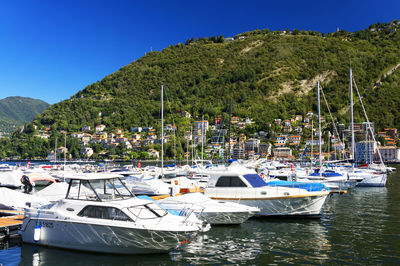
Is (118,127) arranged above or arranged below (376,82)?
below

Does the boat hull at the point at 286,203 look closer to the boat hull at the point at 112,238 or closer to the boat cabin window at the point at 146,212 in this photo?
the boat cabin window at the point at 146,212

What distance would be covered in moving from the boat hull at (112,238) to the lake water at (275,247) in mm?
260

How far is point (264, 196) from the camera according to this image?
16.3 metres

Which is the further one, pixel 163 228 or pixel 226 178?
pixel 226 178

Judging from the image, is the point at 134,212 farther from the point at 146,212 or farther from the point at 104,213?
the point at 104,213

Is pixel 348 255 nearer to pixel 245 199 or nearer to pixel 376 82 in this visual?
pixel 245 199

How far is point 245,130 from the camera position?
545ft

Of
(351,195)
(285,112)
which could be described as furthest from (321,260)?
(285,112)

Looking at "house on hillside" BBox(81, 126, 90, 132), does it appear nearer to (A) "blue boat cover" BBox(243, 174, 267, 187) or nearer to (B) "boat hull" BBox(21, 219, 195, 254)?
(A) "blue boat cover" BBox(243, 174, 267, 187)

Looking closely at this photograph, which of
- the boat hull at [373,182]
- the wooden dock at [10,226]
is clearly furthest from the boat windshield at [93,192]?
the boat hull at [373,182]

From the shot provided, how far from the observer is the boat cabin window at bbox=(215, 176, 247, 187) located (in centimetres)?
1661

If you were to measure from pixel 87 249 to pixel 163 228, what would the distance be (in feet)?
9.30

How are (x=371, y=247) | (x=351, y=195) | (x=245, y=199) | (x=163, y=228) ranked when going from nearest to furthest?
(x=163, y=228)
(x=371, y=247)
(x=245, y=199)
(x=351, y=195)

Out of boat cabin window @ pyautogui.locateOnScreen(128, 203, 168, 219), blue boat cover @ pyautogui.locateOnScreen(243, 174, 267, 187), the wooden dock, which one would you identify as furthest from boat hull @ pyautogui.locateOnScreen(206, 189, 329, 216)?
the wooden dock
